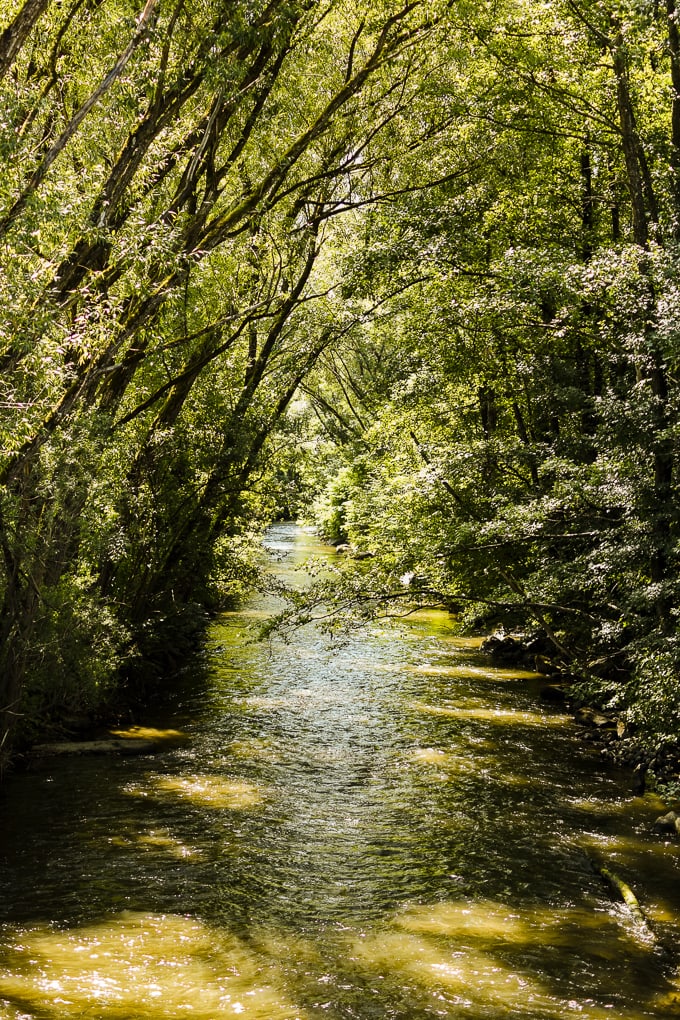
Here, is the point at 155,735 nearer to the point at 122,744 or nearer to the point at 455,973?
the point at 122,744

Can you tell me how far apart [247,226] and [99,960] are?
1138 cm

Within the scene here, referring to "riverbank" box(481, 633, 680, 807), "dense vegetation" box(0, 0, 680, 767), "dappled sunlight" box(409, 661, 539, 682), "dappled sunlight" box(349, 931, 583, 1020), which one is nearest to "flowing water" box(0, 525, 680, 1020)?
"dappled sunlight" box(349, 931, 583, 1020)

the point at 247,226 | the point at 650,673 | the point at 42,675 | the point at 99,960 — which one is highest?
the point at 247,226

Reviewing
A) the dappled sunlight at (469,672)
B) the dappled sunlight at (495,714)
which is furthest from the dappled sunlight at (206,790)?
the dappled sunlight at (469,672)

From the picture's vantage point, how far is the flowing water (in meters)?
6.48

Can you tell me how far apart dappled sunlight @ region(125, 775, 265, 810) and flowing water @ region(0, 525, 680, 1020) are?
4 cm

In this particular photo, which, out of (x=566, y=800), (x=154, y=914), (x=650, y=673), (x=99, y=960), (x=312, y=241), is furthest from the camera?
(x=312, y=241)

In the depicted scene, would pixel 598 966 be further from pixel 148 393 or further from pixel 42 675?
pixel 148 393

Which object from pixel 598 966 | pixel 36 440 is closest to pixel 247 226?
pixel 36 440

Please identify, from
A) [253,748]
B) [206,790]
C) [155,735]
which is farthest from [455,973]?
[155,735]

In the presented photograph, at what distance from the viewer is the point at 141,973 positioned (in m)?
6.63

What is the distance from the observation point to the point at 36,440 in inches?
354

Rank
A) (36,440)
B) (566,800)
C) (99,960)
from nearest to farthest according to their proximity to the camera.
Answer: (99,960)
(36,440)
(566,800)

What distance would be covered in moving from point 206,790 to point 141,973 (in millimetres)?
4359
